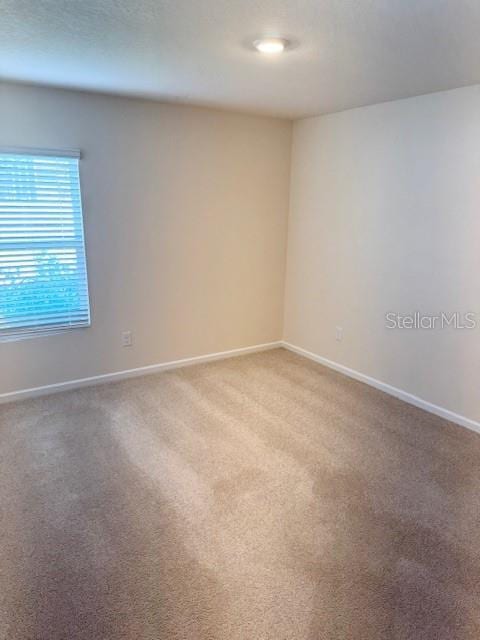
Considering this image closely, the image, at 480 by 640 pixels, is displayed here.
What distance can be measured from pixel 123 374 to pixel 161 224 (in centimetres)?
132

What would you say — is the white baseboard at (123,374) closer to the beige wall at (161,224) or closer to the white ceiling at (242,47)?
the beige wall at (161,224)

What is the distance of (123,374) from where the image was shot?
386cm

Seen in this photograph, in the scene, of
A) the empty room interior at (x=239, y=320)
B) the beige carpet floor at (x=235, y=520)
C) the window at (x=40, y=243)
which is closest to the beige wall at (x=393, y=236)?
the empty room interior at (x=239, y=320)

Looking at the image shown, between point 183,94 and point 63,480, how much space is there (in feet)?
8.69

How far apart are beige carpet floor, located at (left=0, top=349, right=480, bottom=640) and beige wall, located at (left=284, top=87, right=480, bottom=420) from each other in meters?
0.43

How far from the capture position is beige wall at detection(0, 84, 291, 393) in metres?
3.32

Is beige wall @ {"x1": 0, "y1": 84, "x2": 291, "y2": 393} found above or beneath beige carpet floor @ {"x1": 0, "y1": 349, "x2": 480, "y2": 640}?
above

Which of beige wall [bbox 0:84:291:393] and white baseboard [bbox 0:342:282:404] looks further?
white baseboard [bbox 0:342:282:404]

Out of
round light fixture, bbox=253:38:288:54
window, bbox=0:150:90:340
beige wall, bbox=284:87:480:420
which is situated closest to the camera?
round light fixture, bbox=253:38:288:54

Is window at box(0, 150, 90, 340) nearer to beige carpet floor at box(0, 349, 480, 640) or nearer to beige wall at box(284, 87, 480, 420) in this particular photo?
beige carpet floor at box(0, 349, 480, 640)

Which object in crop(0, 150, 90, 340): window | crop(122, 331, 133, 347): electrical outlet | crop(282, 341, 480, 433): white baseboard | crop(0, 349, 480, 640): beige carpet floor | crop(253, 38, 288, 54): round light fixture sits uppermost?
Answer: crop(253, 38, 288, 54): round light fixture

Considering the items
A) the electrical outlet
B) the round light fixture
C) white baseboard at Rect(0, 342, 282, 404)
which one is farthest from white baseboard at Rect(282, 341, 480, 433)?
the round light fixture

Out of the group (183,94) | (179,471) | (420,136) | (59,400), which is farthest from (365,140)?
(59,400)

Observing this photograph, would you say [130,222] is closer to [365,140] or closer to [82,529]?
[365,140]
